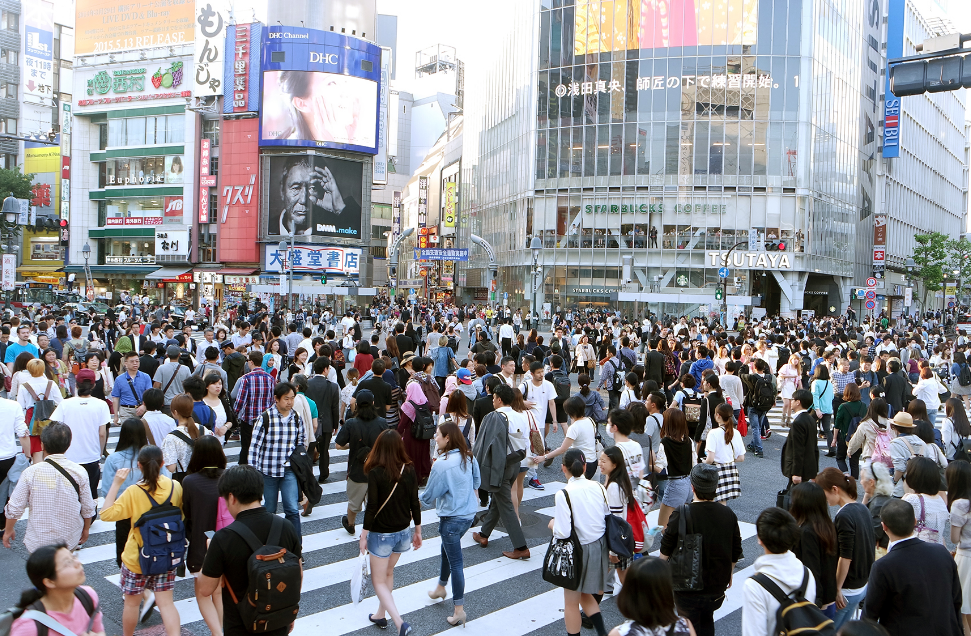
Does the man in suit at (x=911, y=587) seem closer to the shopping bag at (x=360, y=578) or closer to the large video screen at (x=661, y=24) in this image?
the shopping bag at (x=360, y=578)

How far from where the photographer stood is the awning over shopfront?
207 feet

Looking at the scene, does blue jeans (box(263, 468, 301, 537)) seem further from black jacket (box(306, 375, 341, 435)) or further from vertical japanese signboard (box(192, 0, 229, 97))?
vertical japanese signboard (box(192, 0, 229, 97))

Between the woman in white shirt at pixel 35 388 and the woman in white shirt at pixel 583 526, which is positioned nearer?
the woman in white shirt at pixel 583 526

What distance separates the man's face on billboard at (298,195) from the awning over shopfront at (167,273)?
1061 centimetres

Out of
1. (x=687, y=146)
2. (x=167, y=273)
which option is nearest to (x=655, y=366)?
(x=687, y=146)

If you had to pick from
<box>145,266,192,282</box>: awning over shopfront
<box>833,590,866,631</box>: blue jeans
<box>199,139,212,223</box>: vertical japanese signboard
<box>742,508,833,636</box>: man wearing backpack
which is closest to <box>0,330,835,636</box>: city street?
<box>833,590,866,631</box>: blue jeans

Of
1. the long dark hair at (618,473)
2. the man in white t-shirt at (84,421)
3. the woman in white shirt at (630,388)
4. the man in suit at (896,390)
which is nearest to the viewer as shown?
the long dark hair at (618,473)

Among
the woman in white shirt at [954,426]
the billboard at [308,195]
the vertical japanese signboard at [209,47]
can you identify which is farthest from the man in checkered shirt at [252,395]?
the vertical japanese signboard at [209,47]

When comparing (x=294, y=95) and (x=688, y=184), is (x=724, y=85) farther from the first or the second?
(x=294, y=95)

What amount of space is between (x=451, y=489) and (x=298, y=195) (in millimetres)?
58380

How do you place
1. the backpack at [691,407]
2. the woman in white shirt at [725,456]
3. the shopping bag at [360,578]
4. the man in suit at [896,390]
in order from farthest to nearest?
the man in suit at [896,390]
the backpack at [691,407]
the woman in white shirt at [725,456]
the shopping bag at [360,578]

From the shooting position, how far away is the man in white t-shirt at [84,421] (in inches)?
289

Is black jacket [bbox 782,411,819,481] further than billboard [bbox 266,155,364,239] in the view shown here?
No

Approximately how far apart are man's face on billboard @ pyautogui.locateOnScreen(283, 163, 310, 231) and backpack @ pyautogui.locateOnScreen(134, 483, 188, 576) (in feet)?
190
